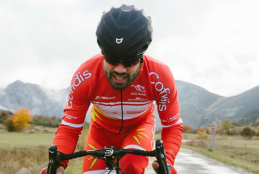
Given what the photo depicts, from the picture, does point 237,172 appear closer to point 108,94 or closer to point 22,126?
point 108,94

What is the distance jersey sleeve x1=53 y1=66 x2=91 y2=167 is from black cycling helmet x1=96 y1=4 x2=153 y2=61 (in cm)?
52

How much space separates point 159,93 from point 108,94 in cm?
57

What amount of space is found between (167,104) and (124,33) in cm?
97

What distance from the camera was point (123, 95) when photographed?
9.66ft

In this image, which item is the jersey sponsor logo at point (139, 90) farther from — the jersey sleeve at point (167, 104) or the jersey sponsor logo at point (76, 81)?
the jersey sponsor logo at point (76, 81)

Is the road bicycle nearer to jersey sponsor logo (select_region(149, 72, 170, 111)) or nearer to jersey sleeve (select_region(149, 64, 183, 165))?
jersey sleeve (select_region(149, 64, 183, 165))

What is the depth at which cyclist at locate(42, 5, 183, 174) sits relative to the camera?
2443 millimetres

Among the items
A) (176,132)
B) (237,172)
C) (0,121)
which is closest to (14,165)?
(237,172)

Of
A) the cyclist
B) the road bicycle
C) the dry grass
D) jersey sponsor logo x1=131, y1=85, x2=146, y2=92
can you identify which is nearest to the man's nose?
the cyclist

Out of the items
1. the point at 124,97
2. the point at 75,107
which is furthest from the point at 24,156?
the point at 124,97

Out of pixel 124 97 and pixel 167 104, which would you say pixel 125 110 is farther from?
pixel 167 104

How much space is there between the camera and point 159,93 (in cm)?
291

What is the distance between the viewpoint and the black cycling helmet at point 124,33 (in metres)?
2.38

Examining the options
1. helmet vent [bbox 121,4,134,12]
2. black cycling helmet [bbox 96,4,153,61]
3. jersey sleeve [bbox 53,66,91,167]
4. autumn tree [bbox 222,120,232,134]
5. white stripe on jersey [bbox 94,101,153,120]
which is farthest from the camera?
autumn tree [bbox 222,120,232,134]
